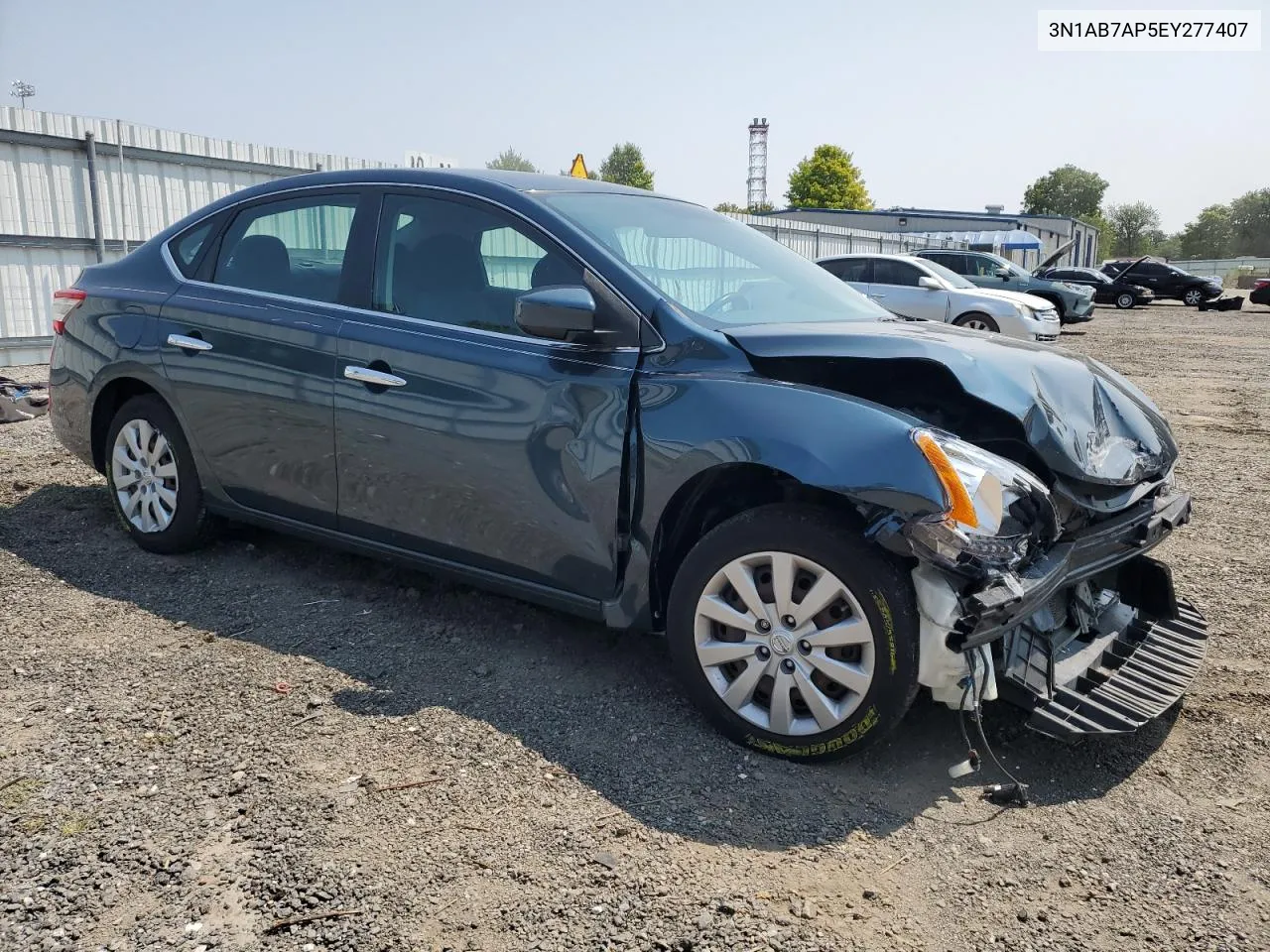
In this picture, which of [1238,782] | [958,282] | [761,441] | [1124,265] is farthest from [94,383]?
[1124,265]

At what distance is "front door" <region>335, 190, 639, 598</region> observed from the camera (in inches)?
132

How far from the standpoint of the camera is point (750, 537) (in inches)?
119

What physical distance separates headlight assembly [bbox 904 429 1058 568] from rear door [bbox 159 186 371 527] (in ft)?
7.65

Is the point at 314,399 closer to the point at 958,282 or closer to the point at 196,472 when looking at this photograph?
the point at 196,472

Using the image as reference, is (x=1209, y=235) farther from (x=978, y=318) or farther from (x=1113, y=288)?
(x=978, y=318)

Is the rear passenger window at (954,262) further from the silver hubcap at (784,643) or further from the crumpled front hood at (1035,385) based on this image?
the silver hubcap at (784,643)

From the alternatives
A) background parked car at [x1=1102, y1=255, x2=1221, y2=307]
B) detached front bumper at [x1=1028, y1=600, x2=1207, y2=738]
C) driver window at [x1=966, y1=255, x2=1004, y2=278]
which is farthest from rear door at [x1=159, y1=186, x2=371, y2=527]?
background parked car at [x1=1102, y1=255, x2=1221, y2=307]

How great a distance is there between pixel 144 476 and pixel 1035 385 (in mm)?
3920

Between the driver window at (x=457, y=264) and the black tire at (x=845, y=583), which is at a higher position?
the driver window at (x=457, y=264)

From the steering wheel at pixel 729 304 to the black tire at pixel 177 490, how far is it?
2.52 m

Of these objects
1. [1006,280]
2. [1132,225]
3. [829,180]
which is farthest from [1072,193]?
[1006,280]

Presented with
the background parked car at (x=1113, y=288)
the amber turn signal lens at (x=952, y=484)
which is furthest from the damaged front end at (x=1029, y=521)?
the background parked car at (x=1113, y=288)

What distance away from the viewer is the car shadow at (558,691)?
2898 mm

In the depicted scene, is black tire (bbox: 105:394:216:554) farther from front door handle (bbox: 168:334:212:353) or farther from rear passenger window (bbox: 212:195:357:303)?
rear passenger window (bbox: 212:195:357:303)
